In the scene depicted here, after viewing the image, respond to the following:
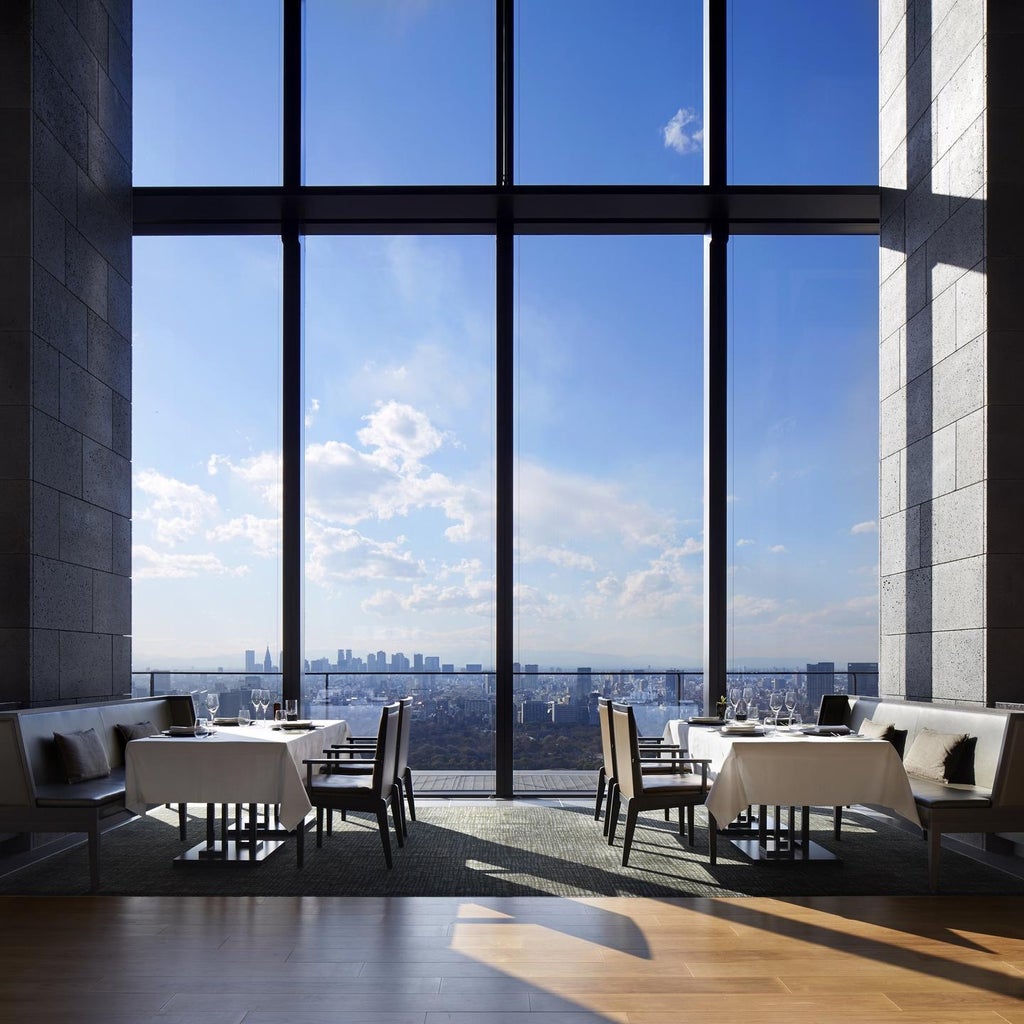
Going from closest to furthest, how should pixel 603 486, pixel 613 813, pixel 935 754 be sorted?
pixel 935 754 → pixel 613 813 → pixel 603 486

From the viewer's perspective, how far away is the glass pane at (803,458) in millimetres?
7293

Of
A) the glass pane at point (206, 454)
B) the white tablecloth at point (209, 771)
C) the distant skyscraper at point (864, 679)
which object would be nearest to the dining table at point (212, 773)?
the white tablecloth at point (209, 771)

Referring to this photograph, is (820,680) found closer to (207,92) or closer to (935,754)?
(935,754)

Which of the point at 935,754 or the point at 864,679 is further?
the point at 864,679

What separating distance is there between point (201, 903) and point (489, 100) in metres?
5.89

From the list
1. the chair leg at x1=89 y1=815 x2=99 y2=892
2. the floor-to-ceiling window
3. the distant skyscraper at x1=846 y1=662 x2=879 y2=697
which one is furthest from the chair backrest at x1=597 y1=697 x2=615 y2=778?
the chair leg at x1=89 y1=815 x2=99 y2=892

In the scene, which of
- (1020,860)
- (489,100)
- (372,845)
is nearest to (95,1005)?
(372,845)

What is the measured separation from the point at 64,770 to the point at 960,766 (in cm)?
467

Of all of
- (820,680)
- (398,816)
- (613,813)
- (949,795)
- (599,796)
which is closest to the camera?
(949,795)

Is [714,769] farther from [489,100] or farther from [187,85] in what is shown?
[187,85]

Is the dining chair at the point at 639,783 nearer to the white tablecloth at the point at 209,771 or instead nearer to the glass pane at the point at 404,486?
the white tablecloth at the point at 209,771

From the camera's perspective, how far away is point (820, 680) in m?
7.15

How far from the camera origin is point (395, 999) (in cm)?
335

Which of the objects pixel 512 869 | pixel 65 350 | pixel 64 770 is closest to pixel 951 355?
Answer: pixel 512 869
